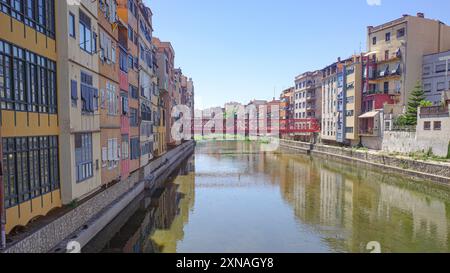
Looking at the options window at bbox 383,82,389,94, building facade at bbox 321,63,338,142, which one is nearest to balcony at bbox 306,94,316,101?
building facade at bbox 321,63,338,142

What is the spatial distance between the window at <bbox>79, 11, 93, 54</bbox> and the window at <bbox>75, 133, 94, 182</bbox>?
4750 mm

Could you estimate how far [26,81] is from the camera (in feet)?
41.1

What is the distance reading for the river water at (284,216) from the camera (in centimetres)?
1664

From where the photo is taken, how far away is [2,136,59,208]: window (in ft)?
36.6

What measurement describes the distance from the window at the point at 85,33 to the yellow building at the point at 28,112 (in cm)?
213

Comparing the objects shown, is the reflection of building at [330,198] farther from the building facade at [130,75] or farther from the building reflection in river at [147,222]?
the building facade at [130,75]

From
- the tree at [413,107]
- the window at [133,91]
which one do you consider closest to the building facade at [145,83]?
the window at [133,91]

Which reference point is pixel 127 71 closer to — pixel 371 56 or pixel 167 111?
pixel 167 111

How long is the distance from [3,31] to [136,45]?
19520 mm

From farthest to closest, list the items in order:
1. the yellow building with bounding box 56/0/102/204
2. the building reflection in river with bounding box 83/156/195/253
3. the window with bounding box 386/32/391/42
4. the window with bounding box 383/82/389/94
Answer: the window with bounding box 386/32/391/42, the window with bounding box 383/82/389/94, the building reflection in river with bounding box 83/156/195/253, the yellow building with bounding box 56/0/102/204

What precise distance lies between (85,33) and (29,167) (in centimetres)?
831

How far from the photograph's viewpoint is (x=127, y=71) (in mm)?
26516

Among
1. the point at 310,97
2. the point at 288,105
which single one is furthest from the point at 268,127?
the point at 288,105

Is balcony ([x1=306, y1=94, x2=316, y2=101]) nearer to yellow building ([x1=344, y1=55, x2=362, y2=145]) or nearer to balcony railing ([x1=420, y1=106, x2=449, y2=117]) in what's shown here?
yellow building ([x1=344, y1=55, x2=362, y2=145])
